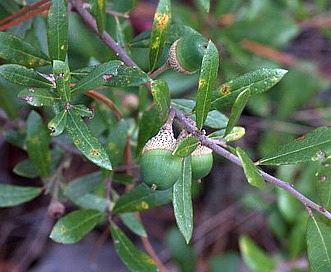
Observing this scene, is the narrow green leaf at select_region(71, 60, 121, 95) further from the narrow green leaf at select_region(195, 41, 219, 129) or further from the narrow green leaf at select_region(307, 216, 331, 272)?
the narrow green leaf at select_region(307, 216, 331, 272)

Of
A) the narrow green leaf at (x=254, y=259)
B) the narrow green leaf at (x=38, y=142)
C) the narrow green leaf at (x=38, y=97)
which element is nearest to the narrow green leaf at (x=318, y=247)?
the narrow green leaf at (x=38, y=97)

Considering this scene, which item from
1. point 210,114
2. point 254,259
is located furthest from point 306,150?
point 254,259

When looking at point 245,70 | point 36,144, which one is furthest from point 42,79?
point 245,70

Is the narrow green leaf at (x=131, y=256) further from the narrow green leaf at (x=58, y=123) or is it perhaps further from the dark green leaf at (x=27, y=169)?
the narrow green leaf at (x=58, y=123)

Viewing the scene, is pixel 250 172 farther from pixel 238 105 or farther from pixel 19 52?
pixel 19 52

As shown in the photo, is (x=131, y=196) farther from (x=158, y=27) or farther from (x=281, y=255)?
(x=281, y=255)

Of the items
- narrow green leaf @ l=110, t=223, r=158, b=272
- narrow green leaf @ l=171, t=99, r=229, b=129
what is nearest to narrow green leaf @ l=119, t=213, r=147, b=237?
narrow green leaf @ l=110, t=223, r=158, b=272
